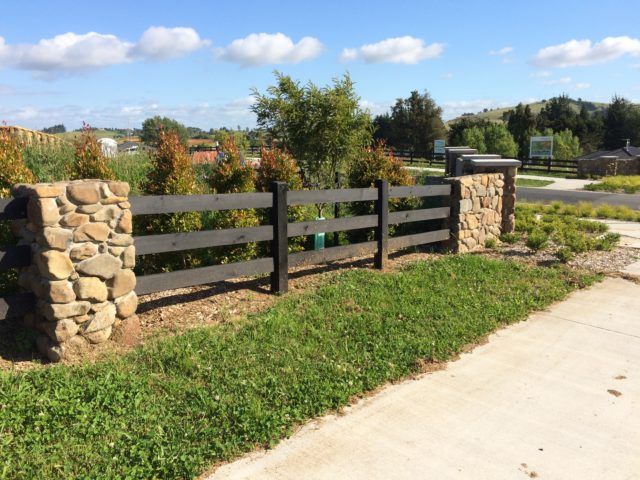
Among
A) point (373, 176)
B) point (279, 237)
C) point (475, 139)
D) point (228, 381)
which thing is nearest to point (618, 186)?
point (475, 139)

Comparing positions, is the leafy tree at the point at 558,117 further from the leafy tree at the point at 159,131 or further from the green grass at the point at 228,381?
the green grass at the point at 228,381

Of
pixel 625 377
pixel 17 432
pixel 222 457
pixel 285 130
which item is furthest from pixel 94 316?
pixel 285 130

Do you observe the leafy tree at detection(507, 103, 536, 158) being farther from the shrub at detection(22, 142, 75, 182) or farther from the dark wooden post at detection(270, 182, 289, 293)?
the dark wooden post at detection(270, 182, 289, 293)

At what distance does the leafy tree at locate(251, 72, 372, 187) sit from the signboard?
1160 inches

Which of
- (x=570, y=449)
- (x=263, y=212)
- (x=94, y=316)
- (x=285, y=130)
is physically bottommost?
(x=570, y=449)

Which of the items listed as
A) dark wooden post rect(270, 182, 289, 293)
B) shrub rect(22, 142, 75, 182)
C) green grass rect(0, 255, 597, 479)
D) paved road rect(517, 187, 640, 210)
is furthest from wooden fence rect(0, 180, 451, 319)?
paved road rect(517, 187, 640, 210)

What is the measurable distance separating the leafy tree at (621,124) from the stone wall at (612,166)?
2049cm

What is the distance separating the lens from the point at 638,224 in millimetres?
13336

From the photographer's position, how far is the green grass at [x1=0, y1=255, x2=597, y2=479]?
307 centimetres

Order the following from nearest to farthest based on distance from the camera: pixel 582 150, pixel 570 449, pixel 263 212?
pixel 570 449 → pixel 263 212 → pixel 582 150

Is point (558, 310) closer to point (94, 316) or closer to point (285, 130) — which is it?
point (94, 316)

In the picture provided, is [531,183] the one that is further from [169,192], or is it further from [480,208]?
[169,192]

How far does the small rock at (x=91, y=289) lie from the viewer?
4215 millimetres

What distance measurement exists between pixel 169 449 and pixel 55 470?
2.05 ft
